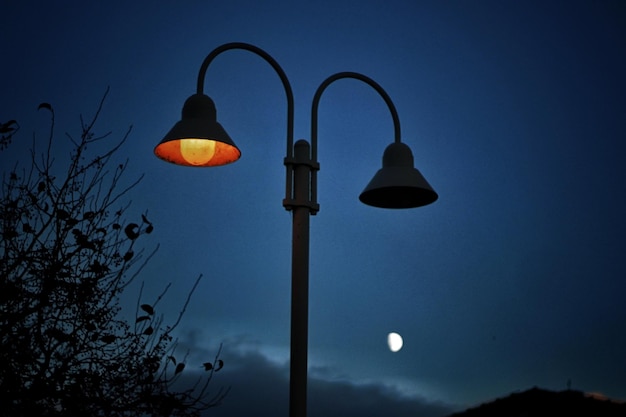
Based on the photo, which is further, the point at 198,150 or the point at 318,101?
the point at 198,150

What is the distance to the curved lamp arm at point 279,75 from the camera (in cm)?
544

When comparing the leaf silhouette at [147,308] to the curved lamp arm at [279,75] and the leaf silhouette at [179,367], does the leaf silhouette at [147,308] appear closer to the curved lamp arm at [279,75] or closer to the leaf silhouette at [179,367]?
the leaf silhouette at [179,367]

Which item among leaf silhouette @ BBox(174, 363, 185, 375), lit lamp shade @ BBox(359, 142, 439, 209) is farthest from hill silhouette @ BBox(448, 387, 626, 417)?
leaf silhouette @ BBox(174, 363, 185, 375)

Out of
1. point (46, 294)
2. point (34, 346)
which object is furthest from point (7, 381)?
point (46, 294)

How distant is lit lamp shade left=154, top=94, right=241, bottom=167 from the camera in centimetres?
536

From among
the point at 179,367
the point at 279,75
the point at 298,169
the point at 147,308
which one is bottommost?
the point at 179,367

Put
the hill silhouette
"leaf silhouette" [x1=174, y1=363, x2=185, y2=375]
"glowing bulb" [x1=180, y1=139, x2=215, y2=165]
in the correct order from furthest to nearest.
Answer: the hill silhouette < "glowing bulb" [x1=180, y1=139, x2=215, y2=165] < "leaf silhouette" [x1=174, y1=363, x2=185, y2=375]

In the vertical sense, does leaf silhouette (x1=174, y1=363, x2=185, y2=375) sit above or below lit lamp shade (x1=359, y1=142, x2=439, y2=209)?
below

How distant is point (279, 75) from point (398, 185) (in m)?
→ 1.50

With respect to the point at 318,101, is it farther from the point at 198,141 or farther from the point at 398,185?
the point at 198,141

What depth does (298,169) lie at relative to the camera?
543 cm

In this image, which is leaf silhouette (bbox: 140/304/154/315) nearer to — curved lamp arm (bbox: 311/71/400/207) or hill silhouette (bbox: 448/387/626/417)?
curved lamp arm (bbox: 311/71/400/207)

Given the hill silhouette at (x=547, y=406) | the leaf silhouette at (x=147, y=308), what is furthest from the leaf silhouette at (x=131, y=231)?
the hill silhouette at (x=547, y=406)

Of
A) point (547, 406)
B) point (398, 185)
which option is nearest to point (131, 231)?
point (398, 185)
